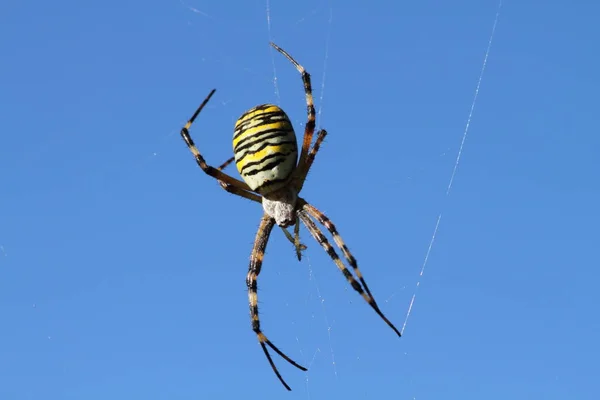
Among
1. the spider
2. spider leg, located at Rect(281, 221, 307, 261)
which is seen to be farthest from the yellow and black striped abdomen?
spider leg, located at Rect(281, 221, 307, 261)

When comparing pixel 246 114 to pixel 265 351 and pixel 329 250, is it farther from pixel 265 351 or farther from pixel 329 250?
pixel 265 351

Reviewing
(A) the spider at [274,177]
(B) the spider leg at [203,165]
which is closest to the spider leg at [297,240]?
(A) the spider at [274,177]

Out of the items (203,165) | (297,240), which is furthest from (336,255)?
(203,165)

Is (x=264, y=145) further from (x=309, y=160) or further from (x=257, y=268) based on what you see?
(x=257, y=268)

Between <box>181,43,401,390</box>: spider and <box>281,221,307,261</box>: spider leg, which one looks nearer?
<box>181,43,401,390</box>: spider

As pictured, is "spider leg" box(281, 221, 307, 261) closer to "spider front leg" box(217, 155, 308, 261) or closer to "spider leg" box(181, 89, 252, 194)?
"spider front leg" box(217, 155, 308, 261)

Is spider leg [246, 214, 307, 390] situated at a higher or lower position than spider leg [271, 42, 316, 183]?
lower

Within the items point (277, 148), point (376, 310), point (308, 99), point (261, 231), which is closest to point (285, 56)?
point (308, 99)
